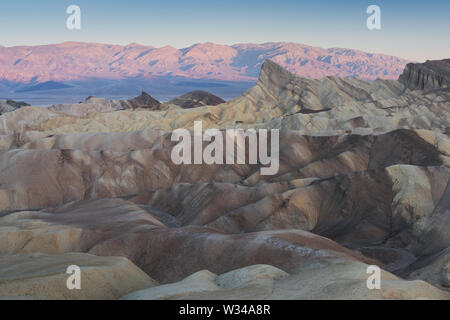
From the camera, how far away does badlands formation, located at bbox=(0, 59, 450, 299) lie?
55.6 feet

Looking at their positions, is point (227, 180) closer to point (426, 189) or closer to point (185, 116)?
point (426, 189)

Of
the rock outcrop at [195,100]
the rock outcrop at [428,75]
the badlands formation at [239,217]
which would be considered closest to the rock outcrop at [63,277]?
the badlands formation at [239,217]

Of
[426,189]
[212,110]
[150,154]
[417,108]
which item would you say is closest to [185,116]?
[212,110]

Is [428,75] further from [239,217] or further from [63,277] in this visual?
[63,277]

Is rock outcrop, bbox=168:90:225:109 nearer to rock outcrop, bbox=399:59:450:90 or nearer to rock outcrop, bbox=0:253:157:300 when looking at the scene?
rock outcrop, bbox=399:59:450:90

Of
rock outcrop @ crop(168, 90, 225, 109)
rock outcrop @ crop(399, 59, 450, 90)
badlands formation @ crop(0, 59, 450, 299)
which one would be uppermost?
rock outcrop @ crop(399, 59, 450, 90)

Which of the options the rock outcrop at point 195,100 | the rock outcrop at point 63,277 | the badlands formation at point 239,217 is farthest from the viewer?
the rock outcrop at point 195,100

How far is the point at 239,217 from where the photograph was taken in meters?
38.4

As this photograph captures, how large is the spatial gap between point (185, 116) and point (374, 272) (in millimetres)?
86093

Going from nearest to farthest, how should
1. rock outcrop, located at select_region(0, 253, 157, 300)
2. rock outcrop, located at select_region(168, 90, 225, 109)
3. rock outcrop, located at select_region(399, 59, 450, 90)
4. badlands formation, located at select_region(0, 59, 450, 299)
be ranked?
rock outcrop, located at select_region(0, 253, 157, 300), badlands formation, located at select_region(0, 59, 450, 299), rock outcrop, located at select_region(399, 59, 450, 90), rock outcrop, located at select_region(168, 90, 225, 109)

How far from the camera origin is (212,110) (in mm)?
103625

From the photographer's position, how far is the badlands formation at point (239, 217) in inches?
667

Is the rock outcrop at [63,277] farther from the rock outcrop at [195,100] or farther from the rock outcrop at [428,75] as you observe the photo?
the rock outcrop at [195,100]

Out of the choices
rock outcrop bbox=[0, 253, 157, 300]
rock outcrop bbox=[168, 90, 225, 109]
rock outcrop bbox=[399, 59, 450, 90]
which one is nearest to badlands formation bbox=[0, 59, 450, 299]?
rock outcrop bbox=[0, 253, 157, 300]
